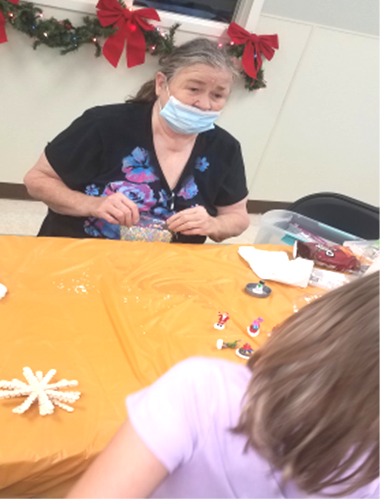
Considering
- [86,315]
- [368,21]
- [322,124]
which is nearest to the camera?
[86,315]

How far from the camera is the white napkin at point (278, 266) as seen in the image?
134 cm

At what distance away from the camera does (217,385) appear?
57 centimetres

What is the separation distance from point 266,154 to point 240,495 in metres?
3.06

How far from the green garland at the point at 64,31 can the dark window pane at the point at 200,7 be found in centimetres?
21

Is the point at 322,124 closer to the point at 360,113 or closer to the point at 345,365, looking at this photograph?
the point at 360,113

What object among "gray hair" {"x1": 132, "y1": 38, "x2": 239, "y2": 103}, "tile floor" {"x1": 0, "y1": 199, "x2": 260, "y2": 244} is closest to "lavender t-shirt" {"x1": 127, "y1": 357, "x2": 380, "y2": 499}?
"gray hair" {"x1": 132, "y1": 38, "x2": 239, "y2": 103}

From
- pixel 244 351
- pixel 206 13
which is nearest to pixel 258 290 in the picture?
pixel 244 351

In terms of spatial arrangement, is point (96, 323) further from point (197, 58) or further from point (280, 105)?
point (280, 105)

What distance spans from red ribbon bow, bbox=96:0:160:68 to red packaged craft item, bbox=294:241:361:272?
1727 millimetres

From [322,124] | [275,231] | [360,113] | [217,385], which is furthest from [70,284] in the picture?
[360,113]

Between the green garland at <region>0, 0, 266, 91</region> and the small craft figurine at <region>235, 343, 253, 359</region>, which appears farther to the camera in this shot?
the green garland at <region>0, 0, 266, 91</region>

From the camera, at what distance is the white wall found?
8.56 ft

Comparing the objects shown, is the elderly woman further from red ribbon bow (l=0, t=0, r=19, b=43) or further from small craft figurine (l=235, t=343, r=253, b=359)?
red ribbon bow (l=0, t=0, r=19, b=43)

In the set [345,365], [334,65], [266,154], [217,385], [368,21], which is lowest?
[266,154]
